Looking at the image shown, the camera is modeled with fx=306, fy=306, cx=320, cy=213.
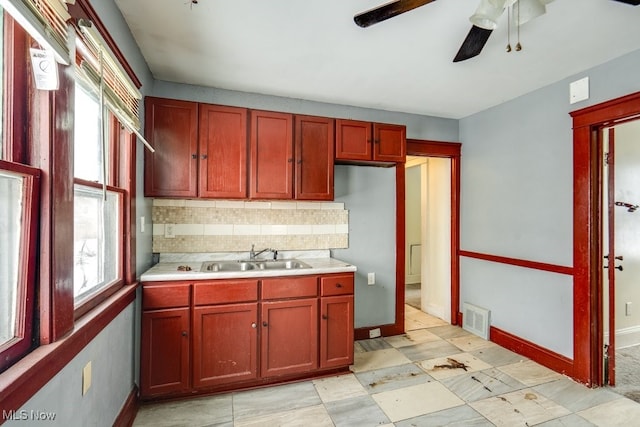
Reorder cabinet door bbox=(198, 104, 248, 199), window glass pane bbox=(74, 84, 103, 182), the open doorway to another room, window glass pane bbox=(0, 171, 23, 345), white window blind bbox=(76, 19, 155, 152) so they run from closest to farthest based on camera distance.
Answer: window glass pane bbox=(0, 171, 23, 345) < white window blind bbox=(76, 19, 155, 152) < window glass pane bbox=(74, 84, 103, 182) < cabinet door bbox=(198, 104, 248, 199) < the open doorway to another room

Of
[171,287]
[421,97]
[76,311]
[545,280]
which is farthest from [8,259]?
[545,280]

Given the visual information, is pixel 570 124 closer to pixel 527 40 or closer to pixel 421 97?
pixel 527 40

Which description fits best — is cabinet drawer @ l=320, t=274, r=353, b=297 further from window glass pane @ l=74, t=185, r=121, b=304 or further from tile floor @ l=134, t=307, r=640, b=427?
window glass pane @ l=74, t=185, r=121, b=304

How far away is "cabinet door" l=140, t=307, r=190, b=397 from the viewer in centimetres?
210

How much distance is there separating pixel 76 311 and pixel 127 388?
0.90 meters

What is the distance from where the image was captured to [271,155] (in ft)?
8.66

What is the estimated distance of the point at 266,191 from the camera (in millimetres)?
2633

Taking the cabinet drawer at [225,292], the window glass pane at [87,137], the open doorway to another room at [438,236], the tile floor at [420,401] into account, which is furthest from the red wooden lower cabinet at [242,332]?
the open doorway to another room at [438,236]

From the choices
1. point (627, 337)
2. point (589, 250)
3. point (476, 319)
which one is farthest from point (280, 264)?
point (627, 337)

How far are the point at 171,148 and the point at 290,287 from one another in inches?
56.5

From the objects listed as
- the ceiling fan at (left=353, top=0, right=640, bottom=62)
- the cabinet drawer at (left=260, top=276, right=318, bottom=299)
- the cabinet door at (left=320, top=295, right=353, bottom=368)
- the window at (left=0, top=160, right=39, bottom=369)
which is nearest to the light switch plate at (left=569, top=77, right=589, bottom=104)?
the ceiling fan at (left=353, top=0, right=640, bottom=62)

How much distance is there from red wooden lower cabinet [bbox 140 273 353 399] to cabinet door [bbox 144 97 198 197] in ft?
2.48

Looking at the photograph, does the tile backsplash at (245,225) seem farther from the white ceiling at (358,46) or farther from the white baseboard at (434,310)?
the white baseboard at (434,310)

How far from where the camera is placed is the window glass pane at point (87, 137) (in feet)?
4.74
